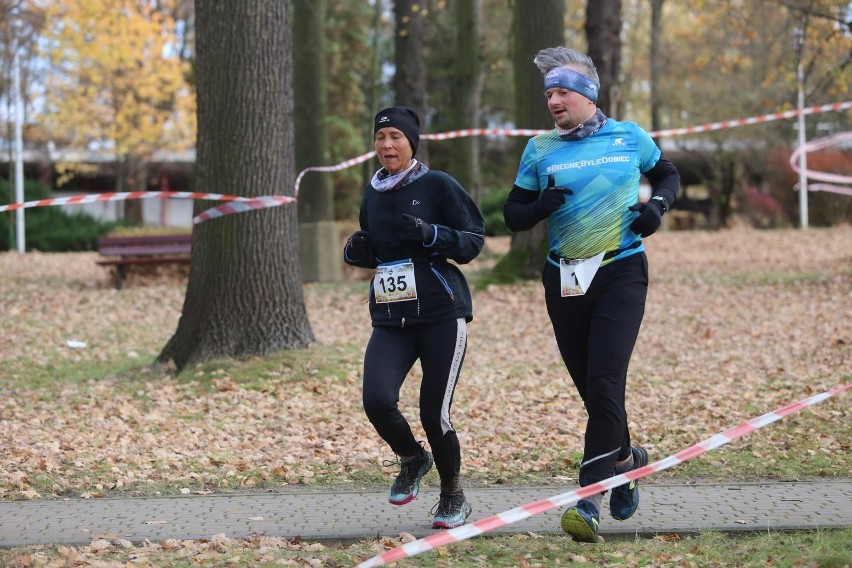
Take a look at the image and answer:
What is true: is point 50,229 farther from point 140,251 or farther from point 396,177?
point 396,177

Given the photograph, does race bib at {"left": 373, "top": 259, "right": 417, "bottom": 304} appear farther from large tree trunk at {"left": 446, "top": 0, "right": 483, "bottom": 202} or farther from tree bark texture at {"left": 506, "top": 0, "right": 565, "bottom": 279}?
large tree trunk at {"left": 446, "top": 0, "right": 483, "bottom": 202}

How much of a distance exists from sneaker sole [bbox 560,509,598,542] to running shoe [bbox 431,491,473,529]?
0.68 meters

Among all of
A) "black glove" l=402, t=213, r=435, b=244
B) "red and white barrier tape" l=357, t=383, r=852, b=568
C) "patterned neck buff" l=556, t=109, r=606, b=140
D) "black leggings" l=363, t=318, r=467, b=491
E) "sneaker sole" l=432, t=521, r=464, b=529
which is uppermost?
"patterned neck buff" l=556, t=109, r=606, b=140

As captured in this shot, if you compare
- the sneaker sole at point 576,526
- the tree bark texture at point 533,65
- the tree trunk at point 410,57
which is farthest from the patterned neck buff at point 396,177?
the tree trunk at point 410,57

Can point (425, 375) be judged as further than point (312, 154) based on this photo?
No

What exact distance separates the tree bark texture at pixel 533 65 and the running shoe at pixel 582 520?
37.9 ft

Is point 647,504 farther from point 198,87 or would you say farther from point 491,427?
point 198,87

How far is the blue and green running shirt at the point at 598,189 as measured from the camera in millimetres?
5641

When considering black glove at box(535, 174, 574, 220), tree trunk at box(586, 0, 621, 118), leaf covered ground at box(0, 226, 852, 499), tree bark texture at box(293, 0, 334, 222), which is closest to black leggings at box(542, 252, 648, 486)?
black glove at box(535, 174, 574, 220)

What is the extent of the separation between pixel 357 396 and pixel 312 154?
32.5 feet

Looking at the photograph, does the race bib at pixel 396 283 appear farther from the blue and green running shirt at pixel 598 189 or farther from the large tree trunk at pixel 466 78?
the large tree trunk at pixel 466 78

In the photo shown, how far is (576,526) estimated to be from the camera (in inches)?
213

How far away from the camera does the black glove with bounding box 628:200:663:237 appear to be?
5469 mm

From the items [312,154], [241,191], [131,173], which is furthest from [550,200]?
[131,173]
